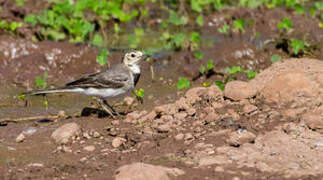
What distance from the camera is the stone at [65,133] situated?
7.72m

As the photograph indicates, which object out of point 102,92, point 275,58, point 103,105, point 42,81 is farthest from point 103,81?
point 275,58

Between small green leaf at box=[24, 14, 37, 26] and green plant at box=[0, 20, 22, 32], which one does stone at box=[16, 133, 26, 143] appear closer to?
green plant at box=[0, 20, 22, 32]

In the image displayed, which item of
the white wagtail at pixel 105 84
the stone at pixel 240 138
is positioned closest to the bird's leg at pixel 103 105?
the white wagtail at pixel 105 84

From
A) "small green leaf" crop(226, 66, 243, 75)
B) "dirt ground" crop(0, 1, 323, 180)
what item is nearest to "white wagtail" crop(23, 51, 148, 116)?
"dirt ground" crop(0, 1, 323, 180)

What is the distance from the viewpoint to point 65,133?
25.5ft

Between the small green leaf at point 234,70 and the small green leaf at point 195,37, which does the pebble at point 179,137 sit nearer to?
the small green leaf at point 234,70

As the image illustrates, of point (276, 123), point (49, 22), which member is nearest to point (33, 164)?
point (276, 123)

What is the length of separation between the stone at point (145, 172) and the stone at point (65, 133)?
146 cm

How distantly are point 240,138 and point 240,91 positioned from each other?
1.13m

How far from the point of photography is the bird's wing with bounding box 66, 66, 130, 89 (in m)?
8.96

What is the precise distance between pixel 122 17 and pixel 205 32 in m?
1.82

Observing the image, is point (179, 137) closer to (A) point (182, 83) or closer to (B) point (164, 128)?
(B) point (164, 128)

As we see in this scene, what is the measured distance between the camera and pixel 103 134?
8125 mm

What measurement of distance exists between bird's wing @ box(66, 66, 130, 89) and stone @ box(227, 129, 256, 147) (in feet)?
7.96
